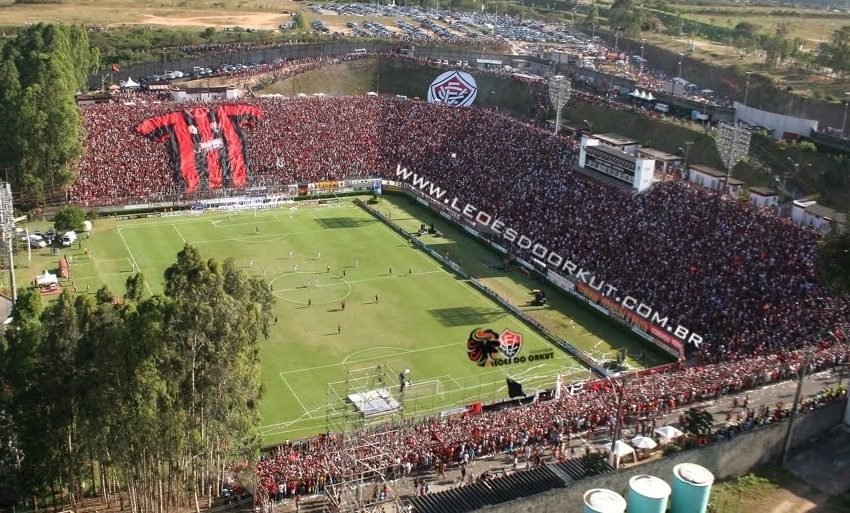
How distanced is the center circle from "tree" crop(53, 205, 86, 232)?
55.0ft

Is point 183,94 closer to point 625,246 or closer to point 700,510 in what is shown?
point 625,246

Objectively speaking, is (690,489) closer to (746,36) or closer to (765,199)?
(765,199)

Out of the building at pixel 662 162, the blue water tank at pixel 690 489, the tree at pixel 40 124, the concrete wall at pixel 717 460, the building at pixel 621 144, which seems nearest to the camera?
the blue water tank at pixel 690 489

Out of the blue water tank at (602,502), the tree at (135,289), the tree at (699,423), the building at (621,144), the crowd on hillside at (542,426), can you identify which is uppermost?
the tree at (135,289)

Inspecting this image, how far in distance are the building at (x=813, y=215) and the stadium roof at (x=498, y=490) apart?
106ft

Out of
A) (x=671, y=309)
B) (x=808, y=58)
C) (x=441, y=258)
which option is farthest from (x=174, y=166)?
(x=808, y=58)

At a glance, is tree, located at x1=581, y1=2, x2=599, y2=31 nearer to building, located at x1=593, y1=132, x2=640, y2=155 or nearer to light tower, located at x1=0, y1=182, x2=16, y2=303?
building, located at x1=593, y1=132, x2=640, y2=155

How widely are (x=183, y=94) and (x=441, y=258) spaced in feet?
123

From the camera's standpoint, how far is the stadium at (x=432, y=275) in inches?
1527

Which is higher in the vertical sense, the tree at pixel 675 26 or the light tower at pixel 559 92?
the tree at pixel 675 26

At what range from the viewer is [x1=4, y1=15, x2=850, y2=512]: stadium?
3878 centimetres

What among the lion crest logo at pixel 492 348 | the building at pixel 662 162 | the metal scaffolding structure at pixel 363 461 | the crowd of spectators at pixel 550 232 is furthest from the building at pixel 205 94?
the metal scaffolding structure at pixel 363 461

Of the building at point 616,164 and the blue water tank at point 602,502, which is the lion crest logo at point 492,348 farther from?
the building at point 616,164

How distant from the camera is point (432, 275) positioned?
63.5m
